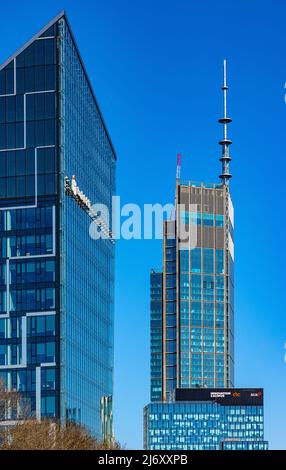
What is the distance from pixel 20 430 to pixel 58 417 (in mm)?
88498
